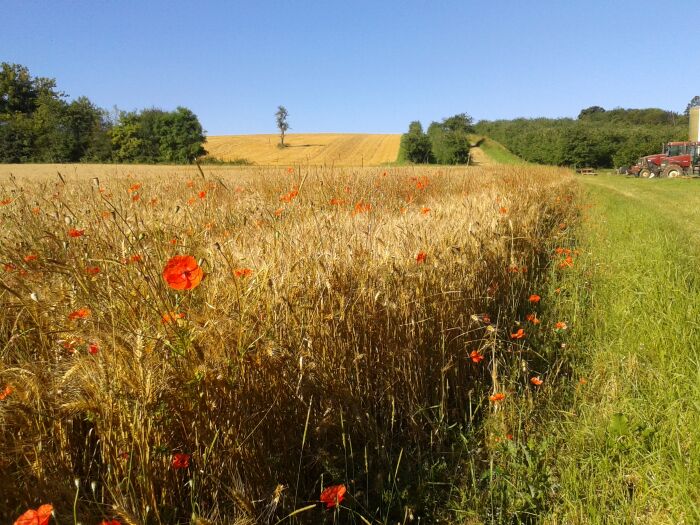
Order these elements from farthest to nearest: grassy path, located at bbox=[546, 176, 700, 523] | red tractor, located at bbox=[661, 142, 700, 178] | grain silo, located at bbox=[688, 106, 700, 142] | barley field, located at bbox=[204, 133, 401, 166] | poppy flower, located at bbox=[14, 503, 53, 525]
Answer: barley field, located at bbox=[204, 133, 401, 166]
grain silo, located at bbox=[688, 106, 700, 142]
red tractor, located at bbox=[661, 142, 700, 178]
grassy path, located at bbox=[546, 176, 700, 523]
poppy flower, located at bbox=[14, 503, 53, 525]

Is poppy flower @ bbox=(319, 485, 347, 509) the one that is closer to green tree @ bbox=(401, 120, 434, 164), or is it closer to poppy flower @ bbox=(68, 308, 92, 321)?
poppy flower @ bbox=(68, 308, 92, 321)

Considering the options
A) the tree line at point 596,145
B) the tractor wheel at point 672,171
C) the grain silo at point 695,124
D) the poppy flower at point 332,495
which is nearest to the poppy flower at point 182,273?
the poppy flower at point 332,495

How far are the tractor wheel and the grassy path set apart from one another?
83.1 feet

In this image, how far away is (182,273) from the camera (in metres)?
1.25

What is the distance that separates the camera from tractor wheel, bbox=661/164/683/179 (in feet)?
79.6

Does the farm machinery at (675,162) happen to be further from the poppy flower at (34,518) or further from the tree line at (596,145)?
the poppy flower at (34,518)

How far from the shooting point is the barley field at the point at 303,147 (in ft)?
158

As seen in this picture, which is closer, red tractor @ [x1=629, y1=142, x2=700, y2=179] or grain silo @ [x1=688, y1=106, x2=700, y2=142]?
red tractor @ [x1=629, y1=142, x2=700, y2=179]

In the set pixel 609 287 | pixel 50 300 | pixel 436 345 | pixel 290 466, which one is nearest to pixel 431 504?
pixel 290 466

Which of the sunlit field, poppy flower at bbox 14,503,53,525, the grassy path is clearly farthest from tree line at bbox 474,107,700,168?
poppy flower at bbox 14,503,53,525

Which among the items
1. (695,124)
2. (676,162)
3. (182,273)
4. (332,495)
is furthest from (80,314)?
(695,124)

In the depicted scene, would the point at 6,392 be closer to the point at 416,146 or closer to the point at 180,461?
the point at 180,461

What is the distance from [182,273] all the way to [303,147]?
214 feet

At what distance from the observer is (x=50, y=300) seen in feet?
5.81
